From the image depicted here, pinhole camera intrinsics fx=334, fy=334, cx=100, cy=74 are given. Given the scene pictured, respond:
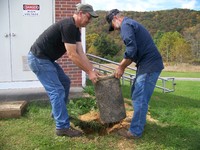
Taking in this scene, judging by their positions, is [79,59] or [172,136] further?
[172,136]

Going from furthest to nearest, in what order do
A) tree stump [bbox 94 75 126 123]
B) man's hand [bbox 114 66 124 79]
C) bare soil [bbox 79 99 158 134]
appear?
bare soil [bbox 79 99 158 134] < tree stump [bbox 94 75 126 123] < man's hand [bbox 114 66 124 79]

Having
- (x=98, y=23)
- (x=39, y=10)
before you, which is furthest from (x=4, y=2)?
(x=98, y=23)

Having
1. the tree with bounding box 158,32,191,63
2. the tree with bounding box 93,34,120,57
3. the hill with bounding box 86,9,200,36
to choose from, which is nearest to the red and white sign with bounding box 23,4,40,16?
the tree with bounding box 93,34,120,57

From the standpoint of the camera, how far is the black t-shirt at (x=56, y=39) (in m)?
4.61

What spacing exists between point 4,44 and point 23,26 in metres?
0.62

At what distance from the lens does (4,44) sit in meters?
7.98

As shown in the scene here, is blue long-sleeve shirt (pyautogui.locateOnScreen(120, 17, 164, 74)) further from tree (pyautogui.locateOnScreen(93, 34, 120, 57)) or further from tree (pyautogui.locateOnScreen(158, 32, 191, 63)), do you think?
tree (pyautogui.locateOnScreen(158, 32, 191, 63))

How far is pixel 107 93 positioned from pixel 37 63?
3.78 ft

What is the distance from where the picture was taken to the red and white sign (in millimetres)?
8023

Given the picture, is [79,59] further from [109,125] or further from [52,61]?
[109,125]

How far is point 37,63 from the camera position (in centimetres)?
492

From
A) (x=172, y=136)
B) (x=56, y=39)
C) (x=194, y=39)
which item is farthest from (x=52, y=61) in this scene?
(x=194, y=39)

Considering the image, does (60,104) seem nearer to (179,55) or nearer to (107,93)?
(107,93)

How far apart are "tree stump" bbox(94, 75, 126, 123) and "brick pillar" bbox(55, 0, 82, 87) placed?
Result: 3.47 m
